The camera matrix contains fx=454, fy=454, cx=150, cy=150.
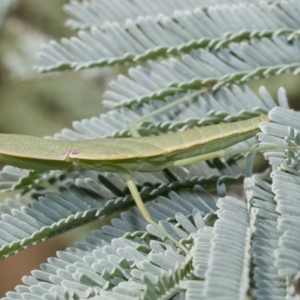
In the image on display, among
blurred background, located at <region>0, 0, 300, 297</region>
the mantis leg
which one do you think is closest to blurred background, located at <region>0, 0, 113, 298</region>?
blurred background, located at <region>0, 0, 300, 297</region>

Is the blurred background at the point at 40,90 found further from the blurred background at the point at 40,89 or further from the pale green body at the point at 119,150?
the pale green body at the point at 119,150

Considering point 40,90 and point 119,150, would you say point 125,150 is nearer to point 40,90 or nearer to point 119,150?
point 119,150

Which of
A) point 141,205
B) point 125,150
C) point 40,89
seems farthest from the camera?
point 40,89

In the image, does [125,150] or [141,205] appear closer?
[141,205]

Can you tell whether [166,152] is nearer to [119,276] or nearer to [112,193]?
[112,193]

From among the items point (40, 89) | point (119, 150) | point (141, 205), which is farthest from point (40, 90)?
point (141, 205)

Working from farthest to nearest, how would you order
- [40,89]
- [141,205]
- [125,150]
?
[40,89] < [125,150] < [141,205]


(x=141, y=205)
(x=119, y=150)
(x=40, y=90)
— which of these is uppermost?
(x=40, y=90)

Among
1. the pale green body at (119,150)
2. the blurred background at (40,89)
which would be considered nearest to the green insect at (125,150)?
the pale green body at (119,150)
